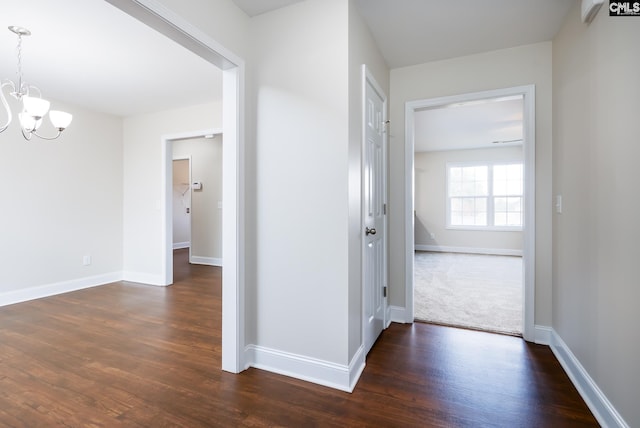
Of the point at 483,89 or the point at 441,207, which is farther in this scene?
the point at 441,207

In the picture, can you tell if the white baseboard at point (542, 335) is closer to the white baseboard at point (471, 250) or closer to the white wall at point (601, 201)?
the white wall at point (601, 201)

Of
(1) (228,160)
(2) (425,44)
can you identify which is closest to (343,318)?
(1) (228,160)

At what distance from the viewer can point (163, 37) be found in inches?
95.3

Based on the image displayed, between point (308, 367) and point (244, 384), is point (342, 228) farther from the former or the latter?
point (244, 384)

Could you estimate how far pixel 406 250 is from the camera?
2.97 meters

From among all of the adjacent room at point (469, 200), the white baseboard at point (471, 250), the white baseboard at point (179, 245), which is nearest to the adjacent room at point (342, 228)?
the adjacent room at point (469, 200)

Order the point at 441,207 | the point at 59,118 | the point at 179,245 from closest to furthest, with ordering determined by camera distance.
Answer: the point at 59,118
the point at 441,207
the point at 179,245

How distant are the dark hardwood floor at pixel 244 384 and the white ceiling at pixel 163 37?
257 cm

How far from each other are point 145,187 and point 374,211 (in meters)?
3.81

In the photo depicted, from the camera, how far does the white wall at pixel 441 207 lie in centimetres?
713

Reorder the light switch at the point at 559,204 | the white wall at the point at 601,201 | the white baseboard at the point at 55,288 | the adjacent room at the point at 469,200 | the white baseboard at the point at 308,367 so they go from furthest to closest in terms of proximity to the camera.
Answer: the adjacent room at the point at 469,200 → the white baseboard at the point at 55,288 → the light switch at the point at 559,204 → the white baseboard at the point at 308,367 → the white wall at the point at 601,201

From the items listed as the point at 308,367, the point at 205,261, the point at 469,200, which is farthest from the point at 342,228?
the point at 469,200

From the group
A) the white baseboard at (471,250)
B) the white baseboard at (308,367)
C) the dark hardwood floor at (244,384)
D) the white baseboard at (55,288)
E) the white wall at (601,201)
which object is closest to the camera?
the white wall at (601,201)

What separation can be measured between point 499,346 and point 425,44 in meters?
2.67
